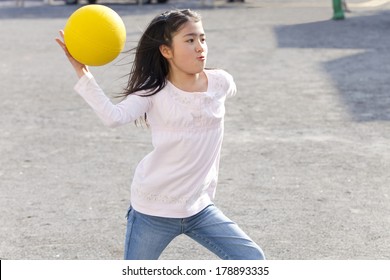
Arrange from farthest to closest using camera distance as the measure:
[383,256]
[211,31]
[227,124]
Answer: [211,31], [227,124], [383,256]

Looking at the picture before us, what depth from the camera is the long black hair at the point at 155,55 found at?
16.6 feet

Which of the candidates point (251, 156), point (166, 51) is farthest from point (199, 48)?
point (251, 156)

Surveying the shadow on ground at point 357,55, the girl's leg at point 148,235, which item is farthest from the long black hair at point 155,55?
the shadow on ground at point 357,55

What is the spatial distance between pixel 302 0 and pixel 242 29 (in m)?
8.54

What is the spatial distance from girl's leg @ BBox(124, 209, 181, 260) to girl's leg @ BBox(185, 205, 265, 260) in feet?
0.31

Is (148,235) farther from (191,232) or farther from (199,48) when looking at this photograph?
(199,48)

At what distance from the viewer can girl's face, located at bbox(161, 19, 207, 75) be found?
503 centimetres

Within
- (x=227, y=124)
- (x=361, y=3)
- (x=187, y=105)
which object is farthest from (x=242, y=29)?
(x=187, y=105)

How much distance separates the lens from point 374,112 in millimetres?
11930

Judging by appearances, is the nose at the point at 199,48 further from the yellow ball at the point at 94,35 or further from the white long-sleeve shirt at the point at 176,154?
the yellow ball at the point at 94,35

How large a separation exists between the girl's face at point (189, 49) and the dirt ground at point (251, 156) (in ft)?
6.86

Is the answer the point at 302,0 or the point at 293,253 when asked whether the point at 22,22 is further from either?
the point at 293,253

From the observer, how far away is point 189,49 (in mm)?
5031
